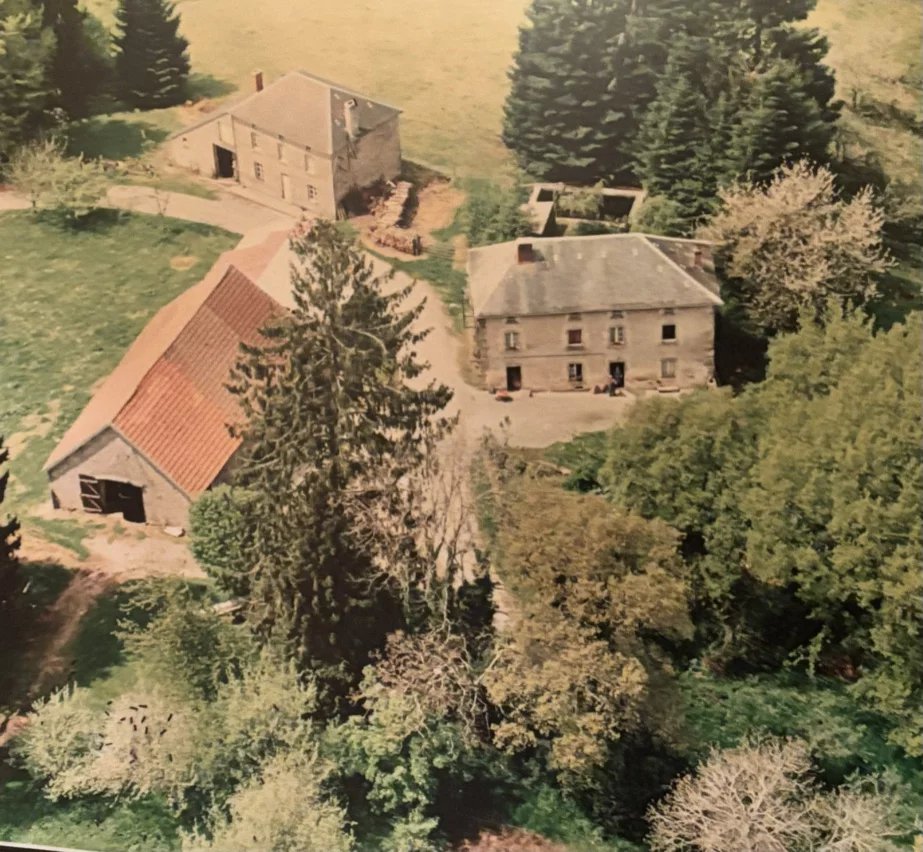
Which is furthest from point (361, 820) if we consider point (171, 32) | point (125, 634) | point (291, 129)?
point (171, 32)

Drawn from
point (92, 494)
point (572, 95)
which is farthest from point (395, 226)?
point (92, 494)

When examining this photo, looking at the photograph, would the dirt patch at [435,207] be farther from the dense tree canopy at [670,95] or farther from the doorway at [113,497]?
the doorway at [113,497]

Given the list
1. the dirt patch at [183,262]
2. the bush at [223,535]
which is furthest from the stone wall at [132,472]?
the dirt patch at [183,262]

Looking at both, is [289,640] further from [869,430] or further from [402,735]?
[869,430]

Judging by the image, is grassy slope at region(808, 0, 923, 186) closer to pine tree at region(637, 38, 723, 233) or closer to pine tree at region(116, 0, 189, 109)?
pine tree at region(637, 38, 723, 233)

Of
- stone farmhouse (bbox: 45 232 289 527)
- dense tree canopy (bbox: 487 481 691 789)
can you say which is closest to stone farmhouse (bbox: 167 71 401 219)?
stone farmhouse (bbox: 45 232 289 527)

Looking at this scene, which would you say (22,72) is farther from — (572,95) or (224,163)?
(572,95)
